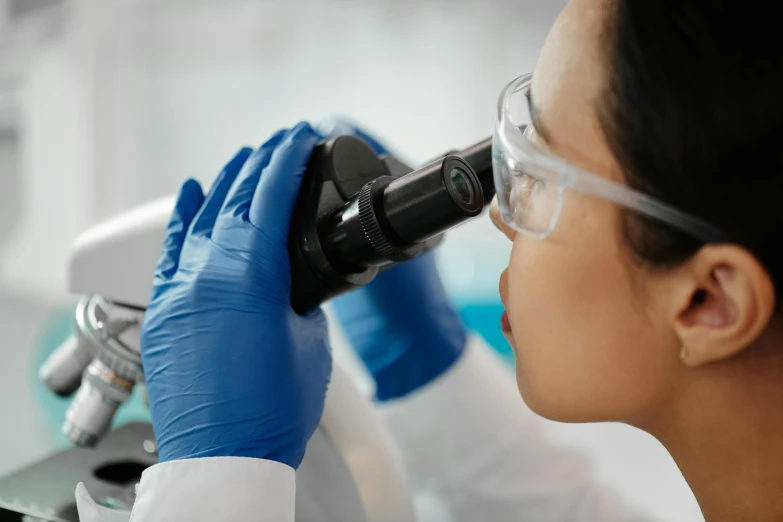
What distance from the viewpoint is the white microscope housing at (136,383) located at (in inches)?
32.4

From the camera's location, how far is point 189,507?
0.72 metres

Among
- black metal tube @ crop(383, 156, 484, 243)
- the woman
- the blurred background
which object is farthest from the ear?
the blurred background

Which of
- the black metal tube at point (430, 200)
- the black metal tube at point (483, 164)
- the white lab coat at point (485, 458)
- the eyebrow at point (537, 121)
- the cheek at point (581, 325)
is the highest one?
the eyebrow at point (537, 121)

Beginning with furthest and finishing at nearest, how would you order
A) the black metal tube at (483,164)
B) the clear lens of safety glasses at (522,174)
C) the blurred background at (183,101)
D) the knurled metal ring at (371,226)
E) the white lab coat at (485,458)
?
the blurred background at (183,101) → the white lab coat at (485,458) → the black metal tube at (483,164) → the knurled metal ring at (371,226) → the clear lens of safety glasses at (522,174)

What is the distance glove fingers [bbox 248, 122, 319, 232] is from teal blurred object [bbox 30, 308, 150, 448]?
105 centimetres

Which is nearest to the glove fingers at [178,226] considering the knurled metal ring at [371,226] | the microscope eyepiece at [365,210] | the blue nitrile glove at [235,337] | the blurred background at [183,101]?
the blue nitrile glove at [235,337]

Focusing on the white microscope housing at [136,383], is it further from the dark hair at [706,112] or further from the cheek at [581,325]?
the dark hair at [706,112]

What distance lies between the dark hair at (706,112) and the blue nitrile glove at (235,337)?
40 cm

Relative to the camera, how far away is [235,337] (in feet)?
2.47

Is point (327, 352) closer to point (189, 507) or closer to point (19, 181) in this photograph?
point (189, 507)

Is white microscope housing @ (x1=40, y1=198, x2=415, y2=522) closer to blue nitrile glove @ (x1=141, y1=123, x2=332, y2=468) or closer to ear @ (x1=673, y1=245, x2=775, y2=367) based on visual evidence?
blue nitrile glove @ (x1=141, y1=123, x2=332, y2=468)

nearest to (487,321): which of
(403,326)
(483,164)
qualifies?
(403,326)

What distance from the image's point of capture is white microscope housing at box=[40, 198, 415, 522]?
822mm

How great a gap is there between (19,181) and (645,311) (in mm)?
2004
